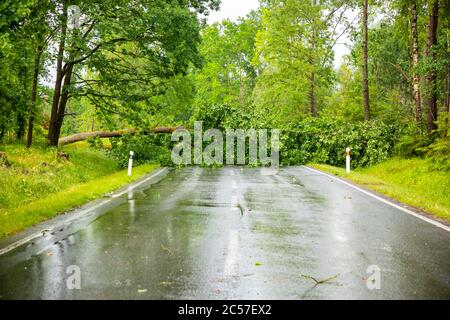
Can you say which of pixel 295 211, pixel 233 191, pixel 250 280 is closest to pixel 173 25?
pixel 233 191

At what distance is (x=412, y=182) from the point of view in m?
17.0

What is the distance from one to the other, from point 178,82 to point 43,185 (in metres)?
14.3

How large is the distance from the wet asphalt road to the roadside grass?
1140mm

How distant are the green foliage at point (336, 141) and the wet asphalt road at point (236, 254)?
13.3m

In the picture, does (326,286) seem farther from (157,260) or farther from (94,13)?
(94,13)

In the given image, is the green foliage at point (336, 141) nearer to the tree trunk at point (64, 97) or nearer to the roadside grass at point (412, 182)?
the roadside grass at point (412, 182)

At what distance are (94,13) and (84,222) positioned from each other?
12.2m

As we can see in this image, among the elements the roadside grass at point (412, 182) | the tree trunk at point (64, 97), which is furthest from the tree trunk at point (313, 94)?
the tree trunk at point (64, 97)

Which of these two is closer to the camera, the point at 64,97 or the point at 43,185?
the point at 43,185

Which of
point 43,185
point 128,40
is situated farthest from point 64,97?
point 43,185

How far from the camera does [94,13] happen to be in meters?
18.2

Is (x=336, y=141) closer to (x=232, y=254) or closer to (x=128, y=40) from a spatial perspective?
(x=128, y=40)

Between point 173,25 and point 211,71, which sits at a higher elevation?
point 211,71

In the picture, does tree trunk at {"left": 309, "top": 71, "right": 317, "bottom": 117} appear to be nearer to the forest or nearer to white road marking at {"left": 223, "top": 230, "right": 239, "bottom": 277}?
the forest
